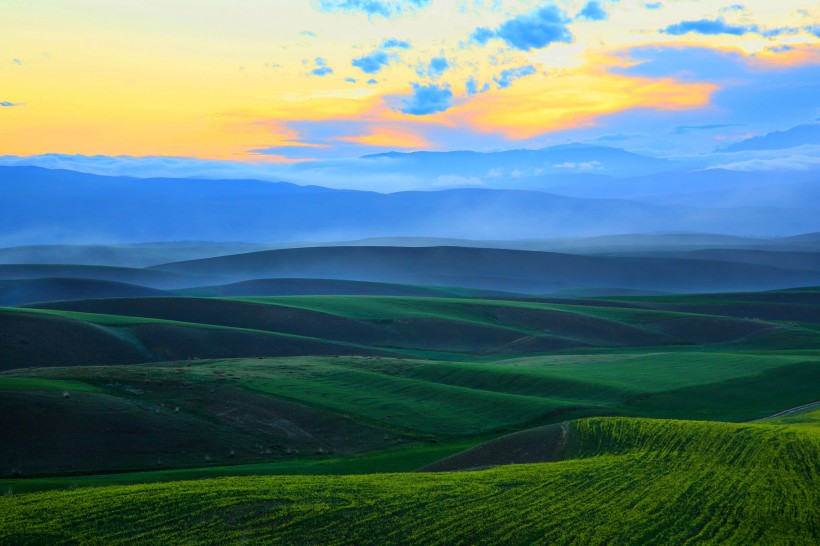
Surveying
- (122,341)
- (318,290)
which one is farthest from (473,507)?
(318,290)

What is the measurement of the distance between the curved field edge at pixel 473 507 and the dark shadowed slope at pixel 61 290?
116 m

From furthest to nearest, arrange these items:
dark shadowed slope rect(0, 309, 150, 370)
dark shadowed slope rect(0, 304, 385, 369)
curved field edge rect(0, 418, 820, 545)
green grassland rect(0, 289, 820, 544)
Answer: dark shadowed slope rect(0, 304, 385, 369) < dark shadowed slope rect(0, 309, 150, 370) < green grassland rect(0, 289, 820, 544) < curved field edge rect(0, 418, 820, 545)

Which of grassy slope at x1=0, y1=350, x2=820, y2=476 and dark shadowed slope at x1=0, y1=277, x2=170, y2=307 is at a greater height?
dark shadowed slope at x1=0, y1=277, x2=170, y2=307

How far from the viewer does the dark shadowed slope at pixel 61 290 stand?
448 ft

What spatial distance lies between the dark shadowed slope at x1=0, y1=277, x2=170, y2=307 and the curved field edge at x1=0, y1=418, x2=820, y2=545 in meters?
116

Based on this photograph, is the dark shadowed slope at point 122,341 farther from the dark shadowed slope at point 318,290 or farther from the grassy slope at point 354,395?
the dark shadowed slope at point 318,290

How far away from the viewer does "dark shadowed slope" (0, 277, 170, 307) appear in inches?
5374

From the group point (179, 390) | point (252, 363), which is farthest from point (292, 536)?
point (252, 363)

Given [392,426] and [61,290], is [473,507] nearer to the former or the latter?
[392,426]

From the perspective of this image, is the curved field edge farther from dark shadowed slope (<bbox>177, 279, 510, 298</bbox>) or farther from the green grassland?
dark shadowed slope (<bbox>177, 279, 510, 298</bbox>)

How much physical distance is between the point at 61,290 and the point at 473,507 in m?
129

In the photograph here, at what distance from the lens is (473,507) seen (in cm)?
2550

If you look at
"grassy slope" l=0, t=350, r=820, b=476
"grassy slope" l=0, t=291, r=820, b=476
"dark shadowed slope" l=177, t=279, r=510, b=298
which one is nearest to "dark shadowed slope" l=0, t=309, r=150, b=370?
"grassy slope" l=0, t=291, r=820, b=476

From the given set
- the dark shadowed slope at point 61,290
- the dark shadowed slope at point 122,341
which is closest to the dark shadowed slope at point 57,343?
the dark shadowed slope at point 122,341
